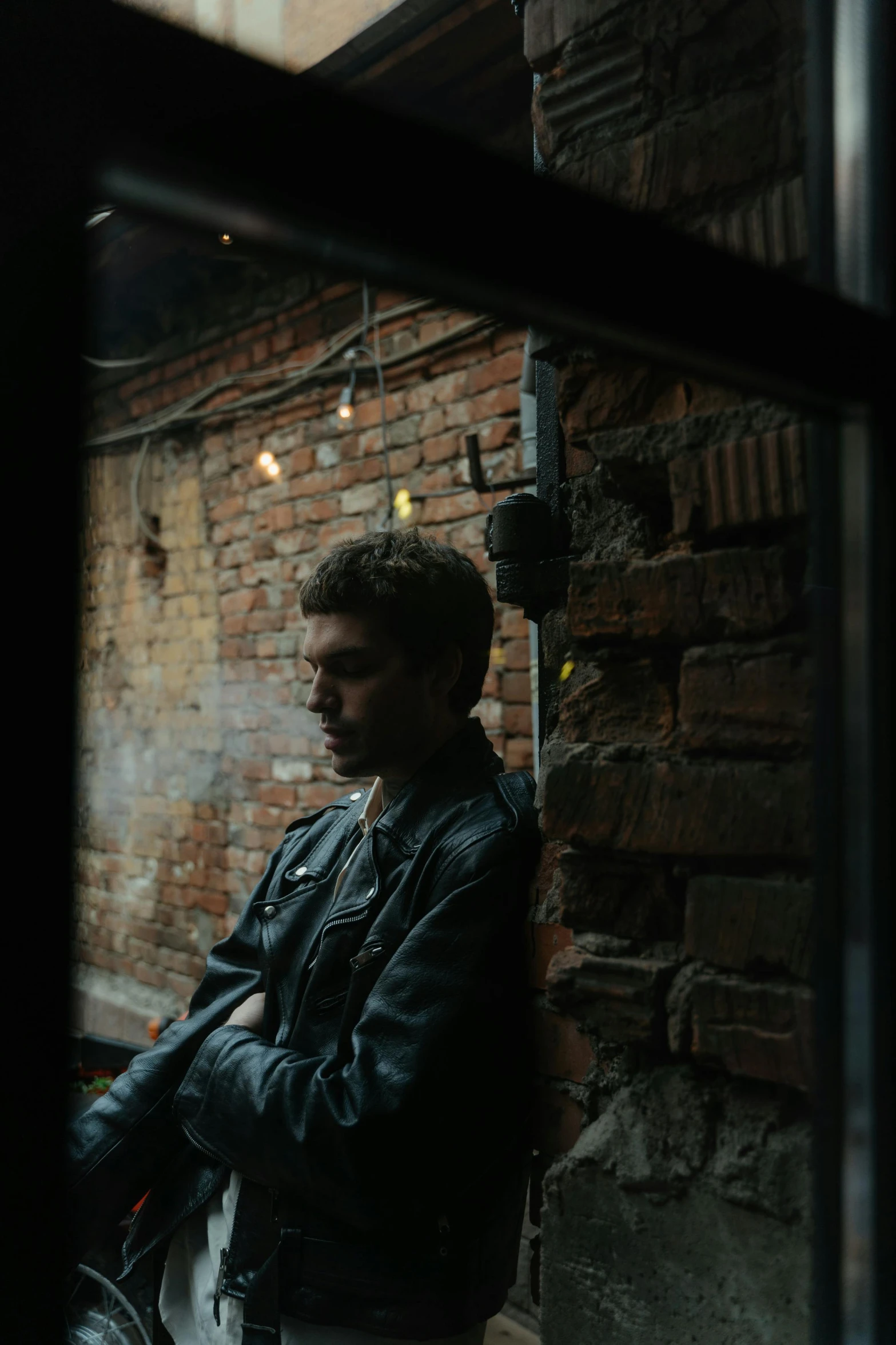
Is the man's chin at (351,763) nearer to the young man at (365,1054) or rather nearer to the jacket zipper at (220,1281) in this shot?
the young man at (365,1054)

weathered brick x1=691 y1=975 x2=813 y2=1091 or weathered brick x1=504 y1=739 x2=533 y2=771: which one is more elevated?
weathered brick x1=504 y1=739 x2=533 y2=771

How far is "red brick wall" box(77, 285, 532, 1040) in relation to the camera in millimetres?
2834

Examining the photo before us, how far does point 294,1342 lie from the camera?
4.09 feet

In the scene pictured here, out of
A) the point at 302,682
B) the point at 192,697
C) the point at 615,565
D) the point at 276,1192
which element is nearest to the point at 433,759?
the point at 615,565

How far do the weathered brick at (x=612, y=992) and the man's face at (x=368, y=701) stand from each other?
1.43 ft

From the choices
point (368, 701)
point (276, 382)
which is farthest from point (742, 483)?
point (276, 382)

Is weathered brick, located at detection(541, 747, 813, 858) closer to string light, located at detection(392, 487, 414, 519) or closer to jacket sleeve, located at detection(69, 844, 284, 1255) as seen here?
jacket sleeve, located at detection(69, 844, 284, 1255)

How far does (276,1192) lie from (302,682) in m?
2.18

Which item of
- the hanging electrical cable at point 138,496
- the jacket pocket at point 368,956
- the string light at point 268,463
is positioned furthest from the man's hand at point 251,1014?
the hanging electrical cable at point 138,496

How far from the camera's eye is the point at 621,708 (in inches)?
42.1

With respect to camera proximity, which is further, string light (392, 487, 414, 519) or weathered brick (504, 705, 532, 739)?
string light (392, 487, 414, 519)

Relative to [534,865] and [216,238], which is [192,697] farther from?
[216,238]

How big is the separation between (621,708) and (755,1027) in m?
0.35

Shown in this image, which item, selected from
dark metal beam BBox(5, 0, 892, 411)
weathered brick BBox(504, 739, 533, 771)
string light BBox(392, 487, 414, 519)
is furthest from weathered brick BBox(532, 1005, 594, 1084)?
string light BBox(392, 487, 414, 519)
